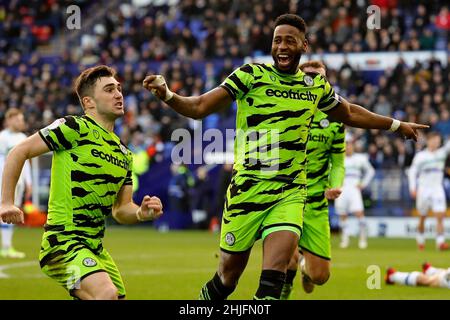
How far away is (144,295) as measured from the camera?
11.5m

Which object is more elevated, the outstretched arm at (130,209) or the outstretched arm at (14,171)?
the outstretched arm at (14,171)

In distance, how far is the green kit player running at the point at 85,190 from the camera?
23.0ft

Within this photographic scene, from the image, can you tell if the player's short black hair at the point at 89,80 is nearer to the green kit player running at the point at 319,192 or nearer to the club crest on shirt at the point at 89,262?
the club crest on shirt at the point at 89,262

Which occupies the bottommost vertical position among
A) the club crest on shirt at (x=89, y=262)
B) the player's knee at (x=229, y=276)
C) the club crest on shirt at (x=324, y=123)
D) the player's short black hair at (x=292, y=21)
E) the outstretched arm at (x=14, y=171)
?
the player's knee at (x=229, y=276)

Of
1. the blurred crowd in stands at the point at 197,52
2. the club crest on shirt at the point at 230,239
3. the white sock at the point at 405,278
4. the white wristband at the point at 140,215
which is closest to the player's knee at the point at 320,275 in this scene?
the club crest on shirt at the point at 230,239

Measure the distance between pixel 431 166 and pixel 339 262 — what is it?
5112 millimetres

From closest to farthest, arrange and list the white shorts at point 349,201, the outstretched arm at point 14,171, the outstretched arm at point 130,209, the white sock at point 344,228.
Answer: the outstretched arm at point 14,171
the outstretched arm at point 130,209
the white sock at point 344,228
the white shorts at point 349,201

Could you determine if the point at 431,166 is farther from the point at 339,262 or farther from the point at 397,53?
the point at 397,53

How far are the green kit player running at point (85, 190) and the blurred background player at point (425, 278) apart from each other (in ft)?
19.3

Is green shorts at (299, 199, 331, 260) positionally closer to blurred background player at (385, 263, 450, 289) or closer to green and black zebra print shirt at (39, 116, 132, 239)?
blurred background player at (385, 263, 450, 289)

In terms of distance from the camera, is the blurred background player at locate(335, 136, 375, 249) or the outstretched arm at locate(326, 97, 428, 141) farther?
the blurred background player at locate(335, 136, 375, 249)

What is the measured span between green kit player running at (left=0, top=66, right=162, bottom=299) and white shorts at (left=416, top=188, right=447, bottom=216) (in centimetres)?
1375

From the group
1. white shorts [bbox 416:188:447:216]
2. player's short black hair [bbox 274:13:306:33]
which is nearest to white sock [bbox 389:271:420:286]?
player's short black hair [bbox 274:13:306:33]

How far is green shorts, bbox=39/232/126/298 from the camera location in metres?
7.02
